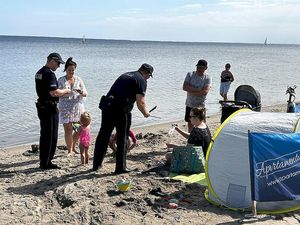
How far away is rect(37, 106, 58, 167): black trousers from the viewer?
7.14 metres

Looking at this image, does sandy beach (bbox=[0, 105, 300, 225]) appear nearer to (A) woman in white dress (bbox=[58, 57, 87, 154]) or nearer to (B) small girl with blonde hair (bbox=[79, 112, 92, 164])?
(B) small girl with blonde hair (bbox=[79, 112, 92, 164])

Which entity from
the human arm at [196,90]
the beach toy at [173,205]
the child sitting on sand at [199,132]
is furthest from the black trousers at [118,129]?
the human arm at [196,90]

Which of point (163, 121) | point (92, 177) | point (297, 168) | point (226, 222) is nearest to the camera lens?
point (226, 222)

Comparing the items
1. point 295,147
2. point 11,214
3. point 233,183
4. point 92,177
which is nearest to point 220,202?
point 233,183

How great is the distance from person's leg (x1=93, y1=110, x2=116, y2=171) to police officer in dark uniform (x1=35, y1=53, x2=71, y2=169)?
0.72 metres

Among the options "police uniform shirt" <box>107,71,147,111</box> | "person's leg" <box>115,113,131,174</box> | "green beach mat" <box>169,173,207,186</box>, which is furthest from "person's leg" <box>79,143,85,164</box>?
"green beach mat" <box>169,173,207,186</box>

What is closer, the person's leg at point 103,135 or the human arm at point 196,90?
the person's leg at point 103,135

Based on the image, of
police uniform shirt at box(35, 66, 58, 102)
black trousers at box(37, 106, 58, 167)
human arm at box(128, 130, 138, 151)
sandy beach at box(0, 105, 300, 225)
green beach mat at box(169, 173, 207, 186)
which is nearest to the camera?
sandy beach at box(0, 105, 300, 225)

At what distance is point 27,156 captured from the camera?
889cm

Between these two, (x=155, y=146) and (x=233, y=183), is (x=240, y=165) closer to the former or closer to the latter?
(x=233, y=183)

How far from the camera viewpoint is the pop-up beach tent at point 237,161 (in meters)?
5.58

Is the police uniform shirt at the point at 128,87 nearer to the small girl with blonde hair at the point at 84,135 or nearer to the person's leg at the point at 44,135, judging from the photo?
the small girl with blonde hair at the point at 84,135

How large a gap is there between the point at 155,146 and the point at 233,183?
3.86 meters

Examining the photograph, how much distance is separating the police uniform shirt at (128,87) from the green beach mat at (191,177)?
1263 mm
